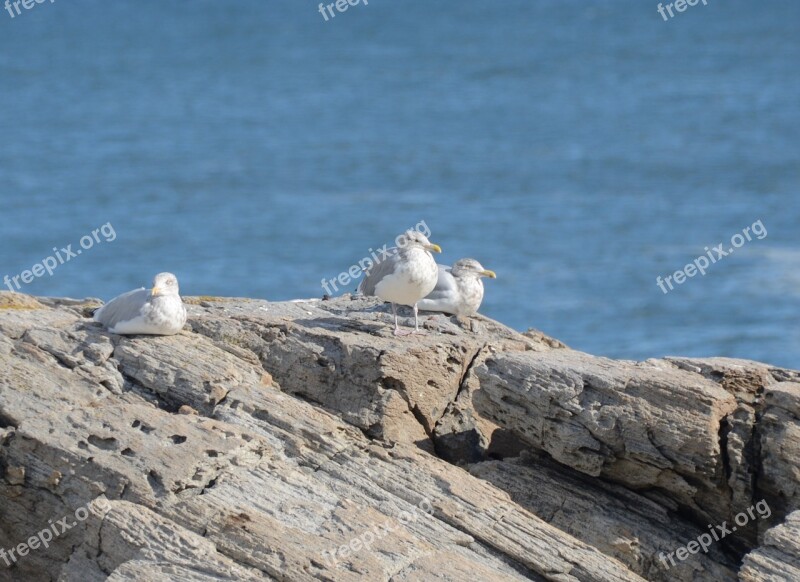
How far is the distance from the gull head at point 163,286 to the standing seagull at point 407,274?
1869mm

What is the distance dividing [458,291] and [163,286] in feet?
9.48

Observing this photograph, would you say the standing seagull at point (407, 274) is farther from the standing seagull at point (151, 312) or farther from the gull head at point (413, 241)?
the standing seagull at point (151, 312)

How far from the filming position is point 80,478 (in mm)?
10719

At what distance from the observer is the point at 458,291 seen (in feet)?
44.0

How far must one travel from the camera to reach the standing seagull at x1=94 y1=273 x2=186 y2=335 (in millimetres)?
11938

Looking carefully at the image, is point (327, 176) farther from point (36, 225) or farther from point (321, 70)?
point (321, 70)

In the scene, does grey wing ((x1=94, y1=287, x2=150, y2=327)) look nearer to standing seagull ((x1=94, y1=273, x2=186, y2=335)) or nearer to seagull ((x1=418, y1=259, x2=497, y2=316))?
standing seagull ((x1=94, y1=273, x2=186, y2=335))

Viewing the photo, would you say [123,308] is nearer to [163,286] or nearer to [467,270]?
[163,286]

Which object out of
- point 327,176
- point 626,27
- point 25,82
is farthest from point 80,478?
point 626,27

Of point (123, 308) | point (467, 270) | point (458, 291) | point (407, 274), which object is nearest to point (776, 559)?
point (407, 274)

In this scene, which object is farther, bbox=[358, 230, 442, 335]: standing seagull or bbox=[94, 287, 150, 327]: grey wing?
bbox=[358, 230, 442, 335]: standing seagull

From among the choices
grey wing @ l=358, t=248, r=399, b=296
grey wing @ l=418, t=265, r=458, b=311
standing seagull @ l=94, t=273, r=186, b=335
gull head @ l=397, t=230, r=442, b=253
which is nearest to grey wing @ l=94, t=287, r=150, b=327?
standing seagull @ l=94, t=273, r=186, b=335

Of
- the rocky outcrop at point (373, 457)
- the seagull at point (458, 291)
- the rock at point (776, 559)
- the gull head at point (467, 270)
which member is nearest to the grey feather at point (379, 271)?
the seagull at point (458, 291)

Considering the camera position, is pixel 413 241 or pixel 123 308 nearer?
pixel 123 308
